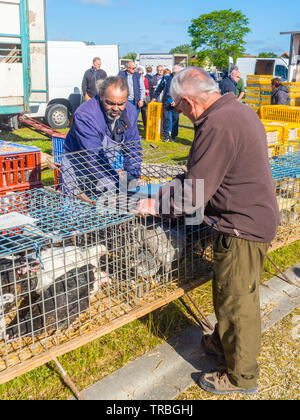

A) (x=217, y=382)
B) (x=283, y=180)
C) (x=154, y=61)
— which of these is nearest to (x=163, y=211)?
(x=217, y=382)

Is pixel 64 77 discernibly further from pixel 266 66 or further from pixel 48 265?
pixel 266 66

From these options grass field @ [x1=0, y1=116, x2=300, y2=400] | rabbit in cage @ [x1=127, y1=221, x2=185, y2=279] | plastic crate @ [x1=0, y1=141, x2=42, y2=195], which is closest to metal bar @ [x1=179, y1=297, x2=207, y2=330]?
grass field @ [x1=0, y1=116, x2=300, y2=400]

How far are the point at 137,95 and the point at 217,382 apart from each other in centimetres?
1028

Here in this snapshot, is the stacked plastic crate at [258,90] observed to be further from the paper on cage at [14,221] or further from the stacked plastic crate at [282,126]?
the paper on cage at [14,221]

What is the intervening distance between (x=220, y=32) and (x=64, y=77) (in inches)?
2411

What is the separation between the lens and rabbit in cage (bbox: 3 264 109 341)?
243cm

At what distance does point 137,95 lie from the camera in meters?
11.9

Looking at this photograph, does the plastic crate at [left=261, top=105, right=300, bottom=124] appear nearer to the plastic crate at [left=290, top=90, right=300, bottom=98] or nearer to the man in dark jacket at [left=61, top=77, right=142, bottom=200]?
the plastic crate at [left=290, top=90, right=300, bottom=98]

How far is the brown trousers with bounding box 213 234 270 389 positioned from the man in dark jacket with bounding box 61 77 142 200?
52.1 inches

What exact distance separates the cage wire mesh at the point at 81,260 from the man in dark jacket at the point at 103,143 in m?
0.02

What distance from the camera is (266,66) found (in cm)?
2823

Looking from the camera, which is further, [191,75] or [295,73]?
[295,73]

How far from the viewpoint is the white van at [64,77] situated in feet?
41.9
